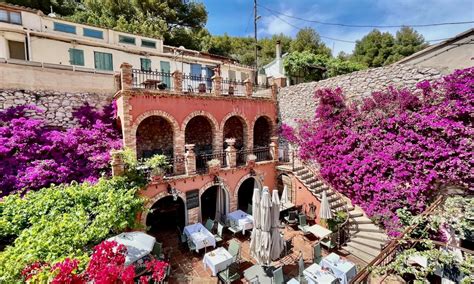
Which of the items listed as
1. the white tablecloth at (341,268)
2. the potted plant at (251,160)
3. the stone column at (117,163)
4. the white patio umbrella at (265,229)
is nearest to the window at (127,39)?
the stone column at (117,163)

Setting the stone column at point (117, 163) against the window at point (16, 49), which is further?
the window at point (16, 49)

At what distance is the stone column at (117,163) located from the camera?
877cm

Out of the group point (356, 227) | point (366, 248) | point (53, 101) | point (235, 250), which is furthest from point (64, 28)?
point (366, 248)

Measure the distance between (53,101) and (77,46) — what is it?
5155 millimetres

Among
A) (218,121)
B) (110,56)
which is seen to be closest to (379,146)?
(218,121)

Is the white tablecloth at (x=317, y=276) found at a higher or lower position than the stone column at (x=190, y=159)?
lower

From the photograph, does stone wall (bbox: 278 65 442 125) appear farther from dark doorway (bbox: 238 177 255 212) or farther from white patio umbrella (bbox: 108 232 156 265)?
white patio umbrella (bbox: 108 232 156 265)

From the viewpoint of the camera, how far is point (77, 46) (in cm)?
1427

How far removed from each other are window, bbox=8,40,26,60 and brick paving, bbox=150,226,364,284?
1398 cm

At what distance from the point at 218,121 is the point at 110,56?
9.71 metres

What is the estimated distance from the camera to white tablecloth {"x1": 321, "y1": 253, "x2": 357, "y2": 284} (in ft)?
24.2

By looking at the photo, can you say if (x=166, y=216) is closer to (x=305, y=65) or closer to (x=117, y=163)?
(x=117, y=163)

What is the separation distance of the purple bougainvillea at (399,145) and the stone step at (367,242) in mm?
895

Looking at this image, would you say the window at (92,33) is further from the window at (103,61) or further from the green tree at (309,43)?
the green tree at (309,43)
